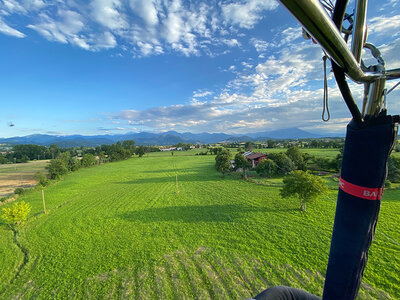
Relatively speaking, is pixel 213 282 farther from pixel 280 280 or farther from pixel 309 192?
pixel 309 192

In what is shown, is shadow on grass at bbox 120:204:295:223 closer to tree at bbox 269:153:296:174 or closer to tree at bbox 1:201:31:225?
tree at bbox 1:201:31:225

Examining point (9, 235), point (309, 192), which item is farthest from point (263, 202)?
point (9, 235)

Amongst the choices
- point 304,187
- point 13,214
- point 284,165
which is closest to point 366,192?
point 304,187

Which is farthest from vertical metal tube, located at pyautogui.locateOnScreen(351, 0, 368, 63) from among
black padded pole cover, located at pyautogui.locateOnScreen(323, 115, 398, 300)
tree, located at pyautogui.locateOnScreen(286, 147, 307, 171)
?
tree, located at pyautogui.locateOnScreen(286, 147, 307, 171)

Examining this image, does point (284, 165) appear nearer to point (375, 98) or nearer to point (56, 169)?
point (375, 98)

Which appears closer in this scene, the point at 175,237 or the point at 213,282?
the point at 213,282

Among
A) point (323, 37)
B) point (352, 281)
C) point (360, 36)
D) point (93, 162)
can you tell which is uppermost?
point (360, 36)
